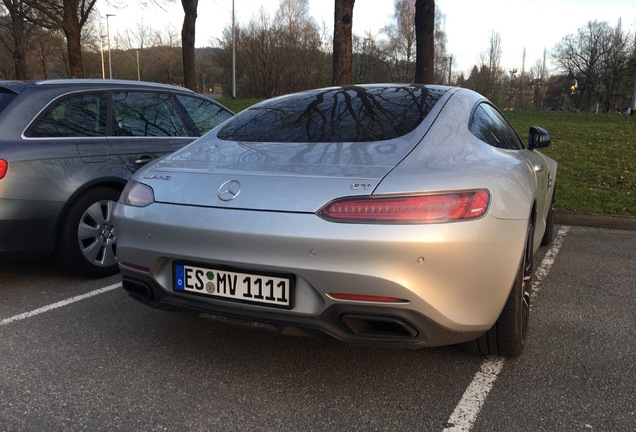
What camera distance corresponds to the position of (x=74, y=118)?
4.12 meters

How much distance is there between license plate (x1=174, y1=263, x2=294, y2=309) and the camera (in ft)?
7.44

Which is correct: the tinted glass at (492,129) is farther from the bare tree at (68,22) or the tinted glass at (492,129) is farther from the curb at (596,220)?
the bare tree at (68,22)

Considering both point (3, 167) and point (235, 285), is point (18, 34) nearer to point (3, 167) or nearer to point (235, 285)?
point (3, 167)

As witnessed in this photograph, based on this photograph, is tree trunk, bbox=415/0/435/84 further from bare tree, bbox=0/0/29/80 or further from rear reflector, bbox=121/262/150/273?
bare tree, bbox=0/0/29/80

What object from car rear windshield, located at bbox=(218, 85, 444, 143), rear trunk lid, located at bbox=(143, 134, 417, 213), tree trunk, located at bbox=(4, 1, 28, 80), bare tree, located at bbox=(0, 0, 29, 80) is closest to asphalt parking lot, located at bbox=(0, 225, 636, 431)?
rear trunk lid, located at bbox=(143, 134, 417, 213)

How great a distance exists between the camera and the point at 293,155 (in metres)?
2.55

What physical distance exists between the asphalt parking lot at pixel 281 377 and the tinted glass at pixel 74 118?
3.90 ft

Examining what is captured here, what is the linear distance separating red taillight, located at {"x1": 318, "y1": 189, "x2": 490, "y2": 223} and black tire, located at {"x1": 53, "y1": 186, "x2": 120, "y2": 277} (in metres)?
2.31

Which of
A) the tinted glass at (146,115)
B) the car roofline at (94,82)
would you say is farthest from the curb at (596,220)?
the car roofline at (94,82)

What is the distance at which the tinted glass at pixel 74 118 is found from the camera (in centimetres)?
387

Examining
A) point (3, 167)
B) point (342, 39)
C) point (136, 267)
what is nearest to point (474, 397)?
point (136, 267)

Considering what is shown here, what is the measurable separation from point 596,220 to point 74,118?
5.65 meters

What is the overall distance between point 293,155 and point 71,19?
15.5 metres

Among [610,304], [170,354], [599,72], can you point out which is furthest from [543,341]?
[599,72]
